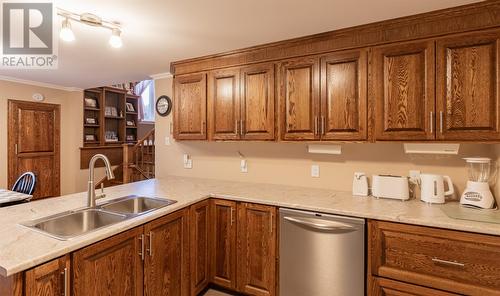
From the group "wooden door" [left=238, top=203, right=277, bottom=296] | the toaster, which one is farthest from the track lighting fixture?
the toaster

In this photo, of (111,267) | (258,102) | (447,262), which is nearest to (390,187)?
(447,262)

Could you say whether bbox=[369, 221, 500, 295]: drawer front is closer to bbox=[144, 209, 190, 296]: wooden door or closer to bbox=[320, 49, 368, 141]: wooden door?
bbox=[320, 49, 368, 141]: wooden door

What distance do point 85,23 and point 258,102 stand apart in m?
1.50

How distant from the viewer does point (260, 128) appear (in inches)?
99.4

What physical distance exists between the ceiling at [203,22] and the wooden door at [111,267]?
4.86 ft

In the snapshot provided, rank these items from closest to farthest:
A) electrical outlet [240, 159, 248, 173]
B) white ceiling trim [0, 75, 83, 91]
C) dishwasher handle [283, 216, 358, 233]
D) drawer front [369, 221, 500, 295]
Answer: drawer front [369, 221, 500, 295] < dishwasher handle [283, 216, 358, 233] < electrical outlet [240, 159, 248, 173] < white ceiling trim [0, 75, 83, 91]

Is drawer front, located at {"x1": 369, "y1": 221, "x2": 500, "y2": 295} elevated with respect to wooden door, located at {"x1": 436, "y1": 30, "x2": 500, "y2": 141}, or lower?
lower

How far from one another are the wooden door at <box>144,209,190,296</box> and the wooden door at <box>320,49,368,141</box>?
1391 mm

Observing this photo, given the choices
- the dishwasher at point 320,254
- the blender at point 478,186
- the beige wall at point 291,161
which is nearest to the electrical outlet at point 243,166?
the beige wall at point 291,161

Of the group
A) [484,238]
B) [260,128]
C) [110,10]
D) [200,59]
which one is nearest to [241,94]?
[260,128]

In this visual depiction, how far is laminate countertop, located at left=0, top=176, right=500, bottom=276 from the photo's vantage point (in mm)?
1236

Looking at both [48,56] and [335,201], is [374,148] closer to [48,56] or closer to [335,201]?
[335,201]

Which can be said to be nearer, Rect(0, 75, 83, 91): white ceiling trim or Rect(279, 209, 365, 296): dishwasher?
Rect(279, 209, 365, 296): dishwasher

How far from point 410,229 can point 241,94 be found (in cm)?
178
